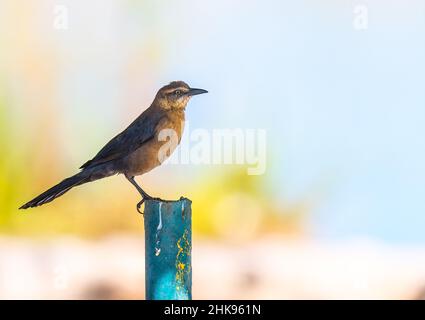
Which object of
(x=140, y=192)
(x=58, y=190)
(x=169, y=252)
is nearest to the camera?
(x=169, y=252)

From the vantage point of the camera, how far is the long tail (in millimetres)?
9008

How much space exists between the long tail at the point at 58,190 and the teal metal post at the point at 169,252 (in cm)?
204

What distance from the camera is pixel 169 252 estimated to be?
24.0 feet

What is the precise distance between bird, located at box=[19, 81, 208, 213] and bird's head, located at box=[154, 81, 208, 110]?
0.04 feet

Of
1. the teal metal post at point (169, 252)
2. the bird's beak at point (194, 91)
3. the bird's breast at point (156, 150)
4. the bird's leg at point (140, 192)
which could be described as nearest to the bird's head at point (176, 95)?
the bird's beak at point (194, 91)

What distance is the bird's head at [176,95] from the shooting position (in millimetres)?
10172

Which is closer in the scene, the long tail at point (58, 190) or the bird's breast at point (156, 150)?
the long tail at point (58, 190)

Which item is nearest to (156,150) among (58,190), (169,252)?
(58,190)

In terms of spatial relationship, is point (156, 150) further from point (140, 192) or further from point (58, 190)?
point (58, 190)

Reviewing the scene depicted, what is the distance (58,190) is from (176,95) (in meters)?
1.87

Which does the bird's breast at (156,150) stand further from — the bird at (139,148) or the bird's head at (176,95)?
the bird's head at (176,95)
